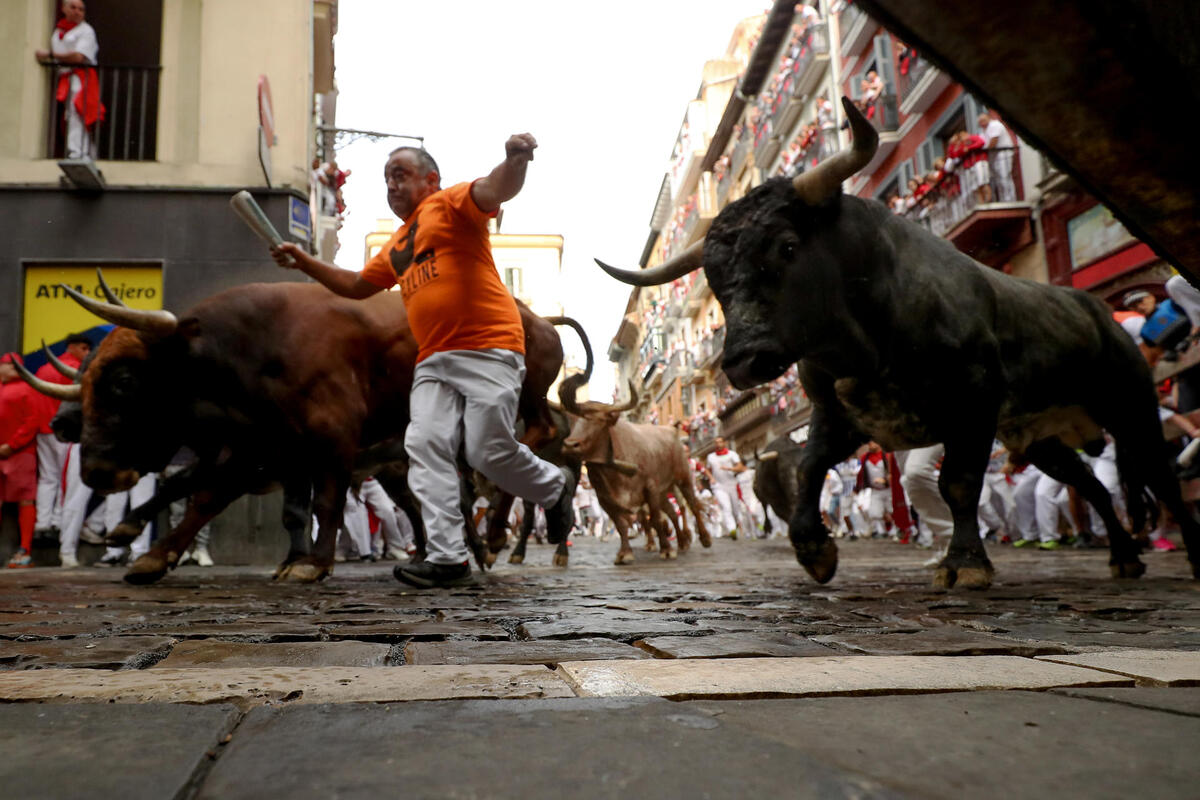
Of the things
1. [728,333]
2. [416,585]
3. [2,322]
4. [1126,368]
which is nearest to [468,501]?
[416,585]

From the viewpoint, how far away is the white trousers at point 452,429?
187 inches

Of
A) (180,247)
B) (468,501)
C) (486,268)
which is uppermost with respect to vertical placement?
(180,247)

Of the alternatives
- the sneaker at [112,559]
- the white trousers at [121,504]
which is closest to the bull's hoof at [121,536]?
the white trousers at [121,504]

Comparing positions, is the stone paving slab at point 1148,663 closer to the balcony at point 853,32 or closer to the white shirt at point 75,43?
the white shirt at point 75,43

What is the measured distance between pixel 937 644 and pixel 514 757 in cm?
148

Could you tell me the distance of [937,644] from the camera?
229 centimetres

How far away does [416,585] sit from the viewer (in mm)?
4707

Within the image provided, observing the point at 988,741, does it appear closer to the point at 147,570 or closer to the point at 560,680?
the point at 560,680

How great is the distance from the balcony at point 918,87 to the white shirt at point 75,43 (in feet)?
52.6

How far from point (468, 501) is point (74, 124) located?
6694mm

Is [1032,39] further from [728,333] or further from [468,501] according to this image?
[468,501]

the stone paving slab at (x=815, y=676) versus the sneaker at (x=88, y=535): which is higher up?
the sneaker at (x=88, y=535)

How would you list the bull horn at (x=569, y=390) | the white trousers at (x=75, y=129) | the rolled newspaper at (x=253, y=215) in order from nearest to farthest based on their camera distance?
the rolled newspaper at (x=253, y=215) < the bull horn at (x=569, y=390) < the white trousers at (x=75, y=129)

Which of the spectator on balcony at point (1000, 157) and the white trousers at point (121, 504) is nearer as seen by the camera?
the white trousers at point (121, 504)
